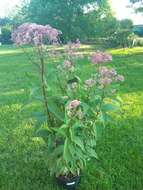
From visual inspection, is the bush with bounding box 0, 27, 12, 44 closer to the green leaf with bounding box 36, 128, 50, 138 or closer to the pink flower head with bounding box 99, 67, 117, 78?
the green leaf with bounding box 36, 128, 50, 138

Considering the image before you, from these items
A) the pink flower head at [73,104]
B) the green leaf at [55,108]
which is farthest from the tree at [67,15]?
the pink flower head at [73,104]

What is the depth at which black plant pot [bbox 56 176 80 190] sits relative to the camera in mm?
4254

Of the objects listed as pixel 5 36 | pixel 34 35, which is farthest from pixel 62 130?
pixel 5 36

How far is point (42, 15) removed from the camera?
3164cm

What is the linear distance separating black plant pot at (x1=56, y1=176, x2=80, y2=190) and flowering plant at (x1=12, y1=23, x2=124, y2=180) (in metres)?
0.05

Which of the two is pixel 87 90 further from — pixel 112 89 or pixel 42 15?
pixel 42 15

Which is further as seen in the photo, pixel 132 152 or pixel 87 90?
pixel 132 152

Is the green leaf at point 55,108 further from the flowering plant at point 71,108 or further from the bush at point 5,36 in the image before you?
the bush at point 5,36

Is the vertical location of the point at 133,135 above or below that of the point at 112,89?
below

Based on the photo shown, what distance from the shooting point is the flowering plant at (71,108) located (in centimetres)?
375

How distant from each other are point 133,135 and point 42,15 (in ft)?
87.9

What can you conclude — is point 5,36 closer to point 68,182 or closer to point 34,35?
point 68,182

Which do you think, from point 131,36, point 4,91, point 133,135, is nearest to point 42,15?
point 131,36

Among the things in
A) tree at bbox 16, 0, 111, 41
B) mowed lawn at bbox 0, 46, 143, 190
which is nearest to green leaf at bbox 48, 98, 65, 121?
mowed lawn at bbox 0, 46, 143, 190
